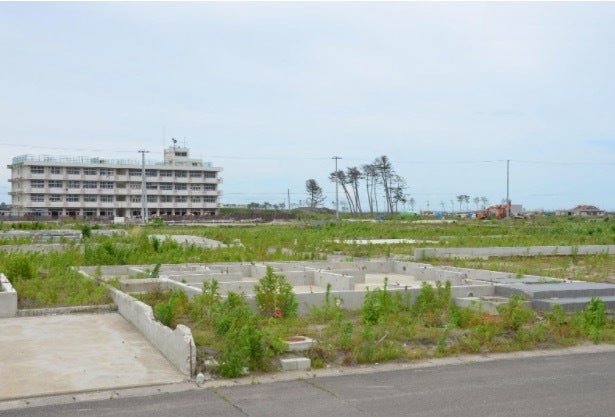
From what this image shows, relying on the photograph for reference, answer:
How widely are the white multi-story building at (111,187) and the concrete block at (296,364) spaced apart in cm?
8225

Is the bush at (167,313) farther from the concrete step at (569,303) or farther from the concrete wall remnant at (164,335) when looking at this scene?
the concrete step at (569,303)

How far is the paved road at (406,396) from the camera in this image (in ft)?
23.0

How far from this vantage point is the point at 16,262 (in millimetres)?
16141

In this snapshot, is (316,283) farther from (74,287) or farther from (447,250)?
(447,250)

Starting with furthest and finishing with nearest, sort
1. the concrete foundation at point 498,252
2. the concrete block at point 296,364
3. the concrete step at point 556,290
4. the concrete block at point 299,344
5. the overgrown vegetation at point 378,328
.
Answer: the concrete foundation at point 498,252 → the concrete step at point 556,290 → the concrete block at point 299,344 → the overgrown vegetation at point 378,328 → the concrete block at point 296,364

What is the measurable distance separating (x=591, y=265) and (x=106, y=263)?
14566mm

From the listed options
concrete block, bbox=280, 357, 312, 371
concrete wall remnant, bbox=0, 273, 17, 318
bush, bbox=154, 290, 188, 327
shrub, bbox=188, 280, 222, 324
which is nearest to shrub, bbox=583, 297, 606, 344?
concrete block, bbox=280, 357, 312, 371

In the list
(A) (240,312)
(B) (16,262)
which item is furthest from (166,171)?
(A) (240,312)

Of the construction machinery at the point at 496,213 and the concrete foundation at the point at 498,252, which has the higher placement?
the construction machinery at the point at 496,213

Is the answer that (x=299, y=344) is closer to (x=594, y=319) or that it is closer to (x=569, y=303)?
(x=594, y=319)

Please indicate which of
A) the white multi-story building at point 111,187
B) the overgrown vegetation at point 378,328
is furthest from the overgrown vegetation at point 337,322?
the white multi-story building at point 111,187

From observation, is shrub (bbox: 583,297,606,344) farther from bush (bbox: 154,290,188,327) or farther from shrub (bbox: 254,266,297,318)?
bush (bbox: 154,290,188,327)

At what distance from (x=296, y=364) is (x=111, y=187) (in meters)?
89.8

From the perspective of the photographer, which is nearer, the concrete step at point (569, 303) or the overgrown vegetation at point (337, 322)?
the overgrown vegetation at point (337, 322)
